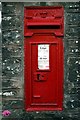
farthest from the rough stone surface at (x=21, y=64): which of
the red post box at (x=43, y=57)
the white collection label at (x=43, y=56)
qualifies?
the white collection label at (x=43, y=56)

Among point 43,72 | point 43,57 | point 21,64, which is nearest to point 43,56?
point 43,57

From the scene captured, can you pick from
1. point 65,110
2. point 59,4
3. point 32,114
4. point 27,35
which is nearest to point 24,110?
point 32,114

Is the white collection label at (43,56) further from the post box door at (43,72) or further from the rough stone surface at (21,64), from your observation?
the rough stone surface at (21,64)

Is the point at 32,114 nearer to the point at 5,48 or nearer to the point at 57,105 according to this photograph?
the point at 57,105

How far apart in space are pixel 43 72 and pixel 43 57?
31 centimetres

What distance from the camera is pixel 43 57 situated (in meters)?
8.45

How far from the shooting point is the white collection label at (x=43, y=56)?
8422 mm

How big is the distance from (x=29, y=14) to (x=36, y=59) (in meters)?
0.93

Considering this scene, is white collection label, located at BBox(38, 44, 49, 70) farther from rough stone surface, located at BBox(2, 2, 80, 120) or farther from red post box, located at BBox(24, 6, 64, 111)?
rough stone surface, located at BBox(2, 2, 80, 120)

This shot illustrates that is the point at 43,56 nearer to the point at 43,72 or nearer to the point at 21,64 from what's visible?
the point at 43,72

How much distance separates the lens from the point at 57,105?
337 inches

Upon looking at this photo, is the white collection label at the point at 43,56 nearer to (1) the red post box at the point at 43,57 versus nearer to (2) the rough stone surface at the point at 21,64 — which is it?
(1) the red post box at the point at 43,57

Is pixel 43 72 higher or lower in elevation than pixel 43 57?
lower

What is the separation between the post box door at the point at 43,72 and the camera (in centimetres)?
841
